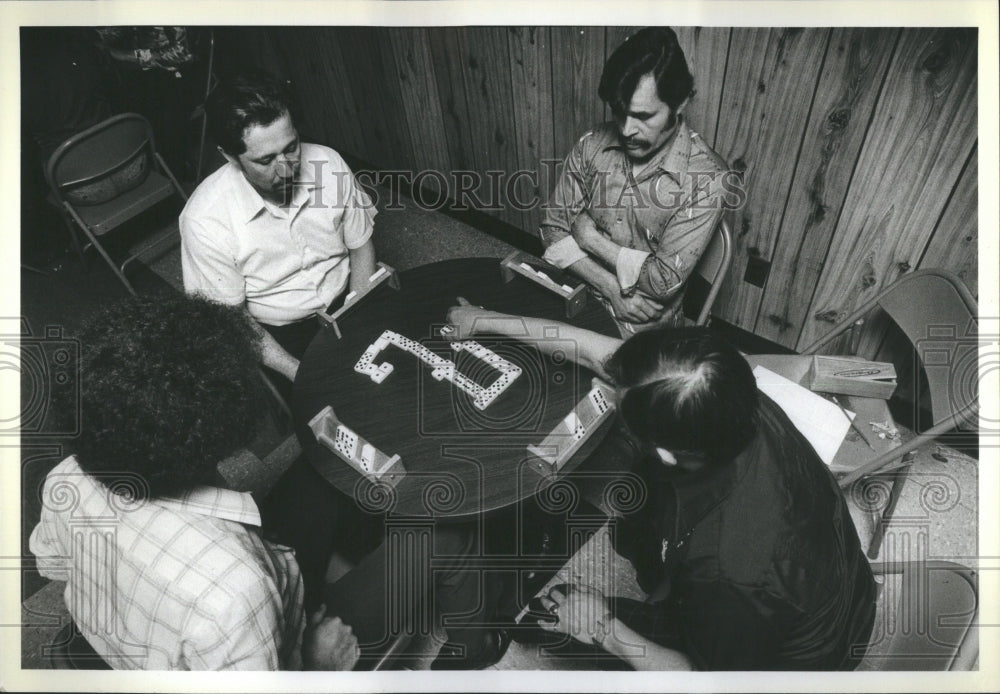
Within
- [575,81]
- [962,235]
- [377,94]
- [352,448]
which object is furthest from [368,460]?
[962,235]

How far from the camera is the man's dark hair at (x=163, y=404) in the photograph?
1.83 metres

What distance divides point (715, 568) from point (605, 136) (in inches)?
48.4

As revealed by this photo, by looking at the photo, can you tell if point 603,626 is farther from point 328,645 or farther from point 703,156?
point 703,156

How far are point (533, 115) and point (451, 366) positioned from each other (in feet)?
2.74

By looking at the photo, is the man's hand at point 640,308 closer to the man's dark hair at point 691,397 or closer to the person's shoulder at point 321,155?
the man's dark hair at point 691,397

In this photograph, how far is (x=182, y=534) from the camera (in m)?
1.84

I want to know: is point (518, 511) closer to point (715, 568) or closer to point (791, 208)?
point (715, 568)

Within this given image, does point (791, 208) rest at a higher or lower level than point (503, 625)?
higher

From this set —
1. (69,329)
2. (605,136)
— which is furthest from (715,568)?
(69,329)

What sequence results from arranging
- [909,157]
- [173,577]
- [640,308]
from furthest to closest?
1. [640,308]
2. [909,157]
3. [173,577]

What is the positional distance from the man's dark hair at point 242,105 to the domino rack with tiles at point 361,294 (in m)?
0.52

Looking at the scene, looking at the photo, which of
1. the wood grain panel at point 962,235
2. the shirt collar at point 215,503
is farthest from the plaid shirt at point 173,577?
the wood grain panel at point 962,235

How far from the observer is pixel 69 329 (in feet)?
7.28

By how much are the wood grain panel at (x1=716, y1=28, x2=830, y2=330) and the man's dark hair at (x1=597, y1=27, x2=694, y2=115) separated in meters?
0.14
